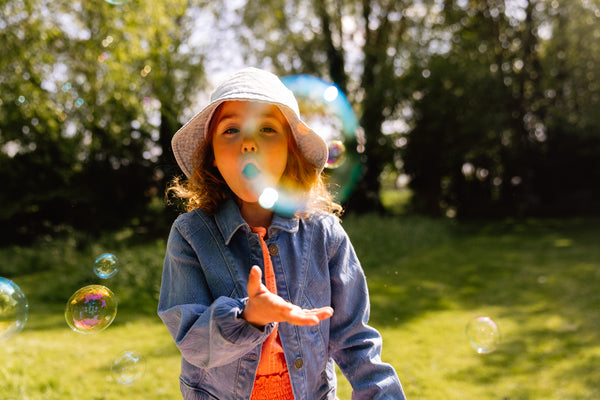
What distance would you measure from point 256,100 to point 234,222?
0.38 meters

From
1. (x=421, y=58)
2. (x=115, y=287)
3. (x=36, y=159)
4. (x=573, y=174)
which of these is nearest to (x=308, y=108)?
(x=421, y=58)

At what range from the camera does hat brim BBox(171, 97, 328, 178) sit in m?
1.53

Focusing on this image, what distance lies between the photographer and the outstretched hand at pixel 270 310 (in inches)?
42.8

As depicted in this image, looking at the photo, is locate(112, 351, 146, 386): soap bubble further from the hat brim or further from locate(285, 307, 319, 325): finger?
locate(285, 307, 319, 325): finger

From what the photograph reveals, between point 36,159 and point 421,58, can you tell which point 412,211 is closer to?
point 421,58

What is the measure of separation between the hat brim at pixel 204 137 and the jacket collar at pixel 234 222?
0.83 ft

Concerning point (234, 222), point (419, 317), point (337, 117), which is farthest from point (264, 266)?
point (337, 117)

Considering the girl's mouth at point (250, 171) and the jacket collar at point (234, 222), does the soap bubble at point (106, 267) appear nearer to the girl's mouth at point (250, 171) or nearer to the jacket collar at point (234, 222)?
the jacket collar at point (234, 222)

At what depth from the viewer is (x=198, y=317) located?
1.30 metres

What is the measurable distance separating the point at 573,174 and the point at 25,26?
48.1 ft

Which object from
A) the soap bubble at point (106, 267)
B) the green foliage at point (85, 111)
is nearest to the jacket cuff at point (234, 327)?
the soap bubble at point (106, 267)

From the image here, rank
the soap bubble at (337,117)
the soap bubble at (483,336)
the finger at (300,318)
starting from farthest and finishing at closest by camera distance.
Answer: the soap bubble at (337,117) < the soap bubble at (483,336) < the finger at (300,318)

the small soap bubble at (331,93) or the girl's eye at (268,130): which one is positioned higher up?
the girl's eye at (268,130)

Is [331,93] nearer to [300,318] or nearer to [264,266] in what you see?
[264,266]
